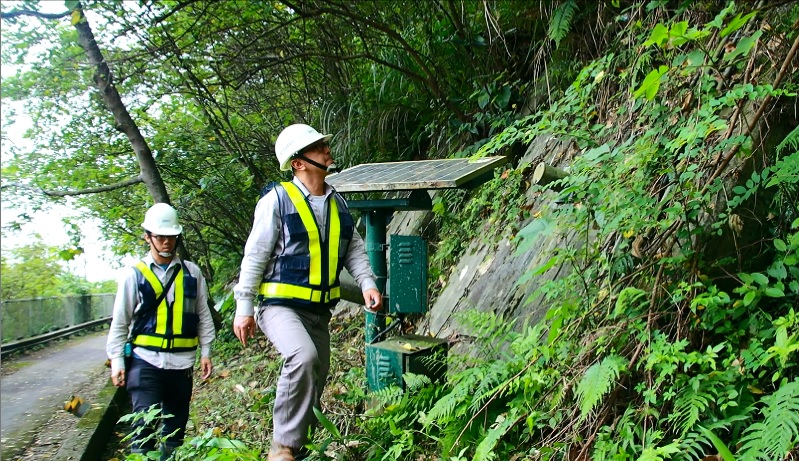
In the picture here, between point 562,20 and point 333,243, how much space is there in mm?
3340

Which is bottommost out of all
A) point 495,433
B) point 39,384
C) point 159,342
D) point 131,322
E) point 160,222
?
point 39,384

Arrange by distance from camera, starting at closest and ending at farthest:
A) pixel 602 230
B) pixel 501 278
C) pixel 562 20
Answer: pixel 602 230
pixel 501 278
pixel 562 20

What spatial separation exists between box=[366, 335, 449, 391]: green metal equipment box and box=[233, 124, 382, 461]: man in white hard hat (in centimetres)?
40

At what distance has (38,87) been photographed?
29.0 ft

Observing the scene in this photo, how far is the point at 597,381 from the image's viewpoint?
A: 2.87 metres

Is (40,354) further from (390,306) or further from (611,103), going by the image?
Result: (611,103)

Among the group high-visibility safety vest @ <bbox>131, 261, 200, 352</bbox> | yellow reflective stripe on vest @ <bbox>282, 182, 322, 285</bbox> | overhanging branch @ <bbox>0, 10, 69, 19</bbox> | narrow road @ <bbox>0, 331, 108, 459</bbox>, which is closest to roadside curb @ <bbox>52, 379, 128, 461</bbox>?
narrow road @ <bbox>0, 331, 108, 459</bbox>

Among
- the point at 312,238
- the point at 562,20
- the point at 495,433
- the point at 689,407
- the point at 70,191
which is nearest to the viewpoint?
the point at 689,407

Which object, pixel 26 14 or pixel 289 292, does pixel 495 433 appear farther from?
pixel 26 14

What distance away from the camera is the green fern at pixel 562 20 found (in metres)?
5.49

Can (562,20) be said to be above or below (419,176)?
above

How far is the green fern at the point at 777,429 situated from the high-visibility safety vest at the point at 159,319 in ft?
11.4

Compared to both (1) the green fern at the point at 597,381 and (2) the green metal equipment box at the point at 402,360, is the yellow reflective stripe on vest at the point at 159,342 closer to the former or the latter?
(2) the green metal equipment box at the point at 402,360

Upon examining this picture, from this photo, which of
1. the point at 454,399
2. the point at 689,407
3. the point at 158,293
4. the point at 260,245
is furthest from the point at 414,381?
the point at 158,293
